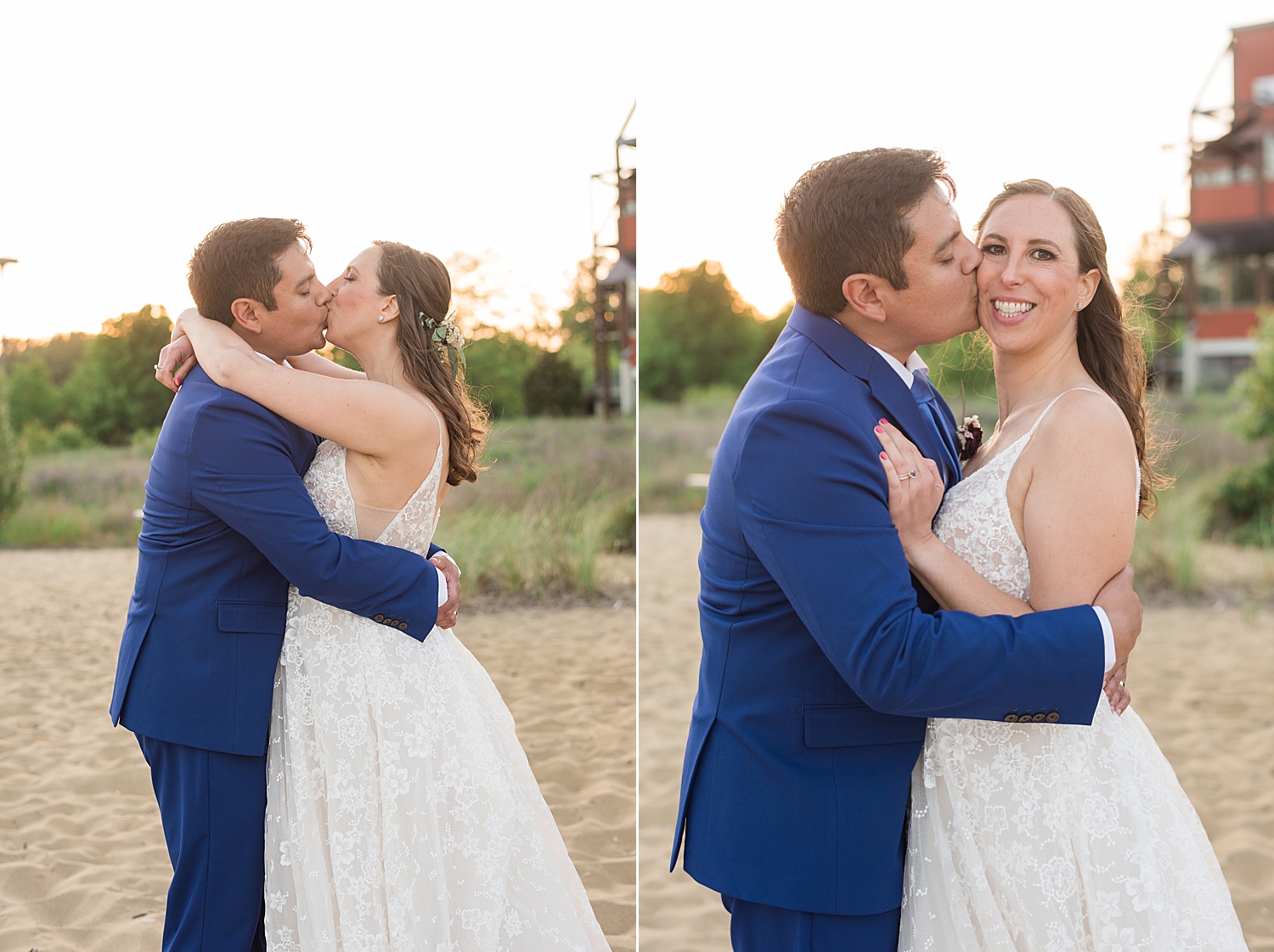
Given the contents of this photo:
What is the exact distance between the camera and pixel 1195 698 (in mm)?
7160

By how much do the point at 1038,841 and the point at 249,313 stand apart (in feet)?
6.95

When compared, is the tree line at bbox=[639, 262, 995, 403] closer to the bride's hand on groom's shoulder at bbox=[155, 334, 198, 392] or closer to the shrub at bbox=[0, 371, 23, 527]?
the shrub at bbox=[0, 371, 23, 527]

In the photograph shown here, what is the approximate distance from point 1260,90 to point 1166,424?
866 cm

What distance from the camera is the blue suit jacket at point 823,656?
167cm

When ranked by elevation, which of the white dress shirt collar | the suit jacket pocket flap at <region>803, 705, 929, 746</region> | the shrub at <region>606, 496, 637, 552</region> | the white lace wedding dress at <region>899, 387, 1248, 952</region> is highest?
the white dress shirt collar

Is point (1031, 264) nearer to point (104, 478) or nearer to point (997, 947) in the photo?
point (997, 947)

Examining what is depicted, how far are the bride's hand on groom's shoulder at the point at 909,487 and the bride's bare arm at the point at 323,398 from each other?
→ 1180mm

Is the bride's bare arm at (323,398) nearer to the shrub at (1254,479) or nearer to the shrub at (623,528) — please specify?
the shrub at (623,528)

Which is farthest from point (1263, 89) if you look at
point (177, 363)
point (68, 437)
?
point (177, 363)

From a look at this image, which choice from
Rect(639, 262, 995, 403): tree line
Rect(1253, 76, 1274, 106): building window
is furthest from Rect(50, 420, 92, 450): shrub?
Rect(1253, 76, 1274, 106): building window

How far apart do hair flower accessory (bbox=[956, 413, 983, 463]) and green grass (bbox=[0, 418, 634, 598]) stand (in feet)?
25.8

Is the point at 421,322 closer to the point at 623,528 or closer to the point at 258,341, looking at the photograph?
the point at 258,341

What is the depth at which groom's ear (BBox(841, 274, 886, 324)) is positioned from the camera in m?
1.92

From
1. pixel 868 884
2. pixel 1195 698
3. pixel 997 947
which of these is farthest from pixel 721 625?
pixel 1195 698
